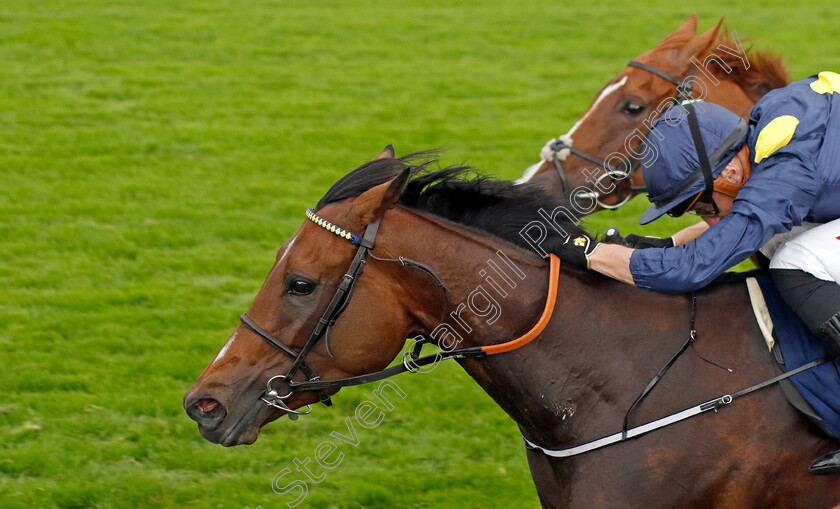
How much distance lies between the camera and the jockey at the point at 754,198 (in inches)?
113

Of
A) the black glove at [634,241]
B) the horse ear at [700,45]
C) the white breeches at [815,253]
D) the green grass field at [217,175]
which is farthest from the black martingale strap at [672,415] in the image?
the horse ear at [700,45]

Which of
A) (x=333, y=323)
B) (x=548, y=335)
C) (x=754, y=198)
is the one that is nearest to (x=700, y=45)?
(x=754, y=198)

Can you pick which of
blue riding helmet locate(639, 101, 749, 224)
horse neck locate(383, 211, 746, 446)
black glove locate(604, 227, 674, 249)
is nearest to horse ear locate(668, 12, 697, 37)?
black glove locate(604, 227, 674, 249)

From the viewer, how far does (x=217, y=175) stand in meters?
9.27

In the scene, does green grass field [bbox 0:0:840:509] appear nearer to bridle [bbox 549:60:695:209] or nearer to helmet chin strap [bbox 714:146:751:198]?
bridle [bbox 549:60:695:209]

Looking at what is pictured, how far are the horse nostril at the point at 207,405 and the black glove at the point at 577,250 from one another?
130 cm

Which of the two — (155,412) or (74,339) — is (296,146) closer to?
(74,339)

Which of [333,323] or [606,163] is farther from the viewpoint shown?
[606,163]

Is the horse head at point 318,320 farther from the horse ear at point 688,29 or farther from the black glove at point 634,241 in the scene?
the horse ear at point 688,29

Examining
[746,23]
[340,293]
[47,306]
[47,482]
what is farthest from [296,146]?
[746,23]

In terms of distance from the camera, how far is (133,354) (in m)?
6.28

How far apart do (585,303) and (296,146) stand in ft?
23.4

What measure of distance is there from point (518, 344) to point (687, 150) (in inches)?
33.8

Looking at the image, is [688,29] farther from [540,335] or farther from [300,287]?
[300,287]
